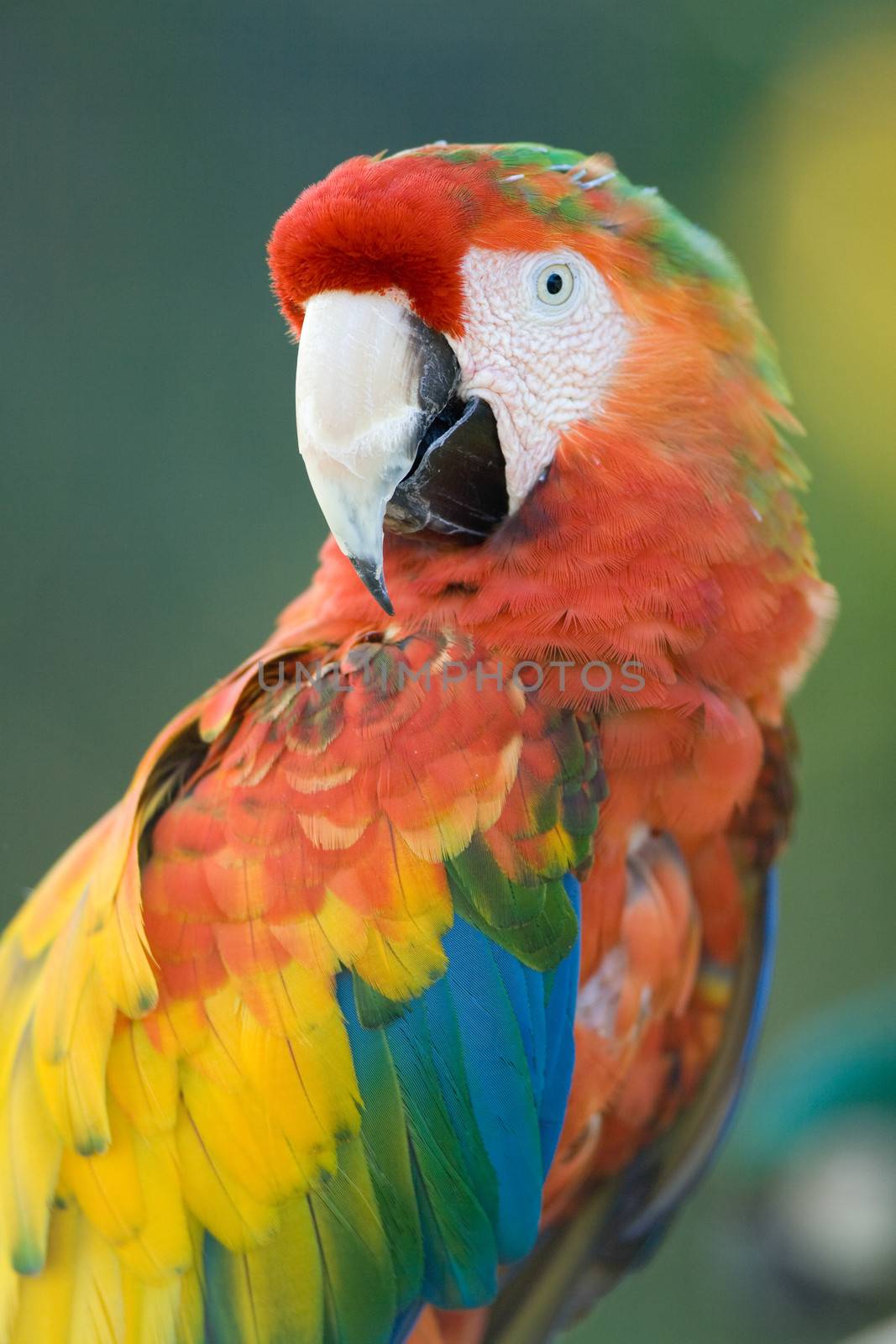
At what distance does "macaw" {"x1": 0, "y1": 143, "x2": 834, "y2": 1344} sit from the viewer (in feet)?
2.48

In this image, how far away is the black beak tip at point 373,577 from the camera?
76 centimetres

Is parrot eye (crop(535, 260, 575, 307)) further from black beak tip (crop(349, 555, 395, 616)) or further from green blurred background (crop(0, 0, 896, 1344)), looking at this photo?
green blurred background (crop(0, 0, 896, 1344))

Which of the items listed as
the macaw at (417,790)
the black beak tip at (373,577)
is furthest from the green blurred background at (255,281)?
the black beak tip at (373,577)

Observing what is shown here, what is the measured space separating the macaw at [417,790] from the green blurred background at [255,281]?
128 centimetres

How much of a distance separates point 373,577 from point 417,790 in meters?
0.15

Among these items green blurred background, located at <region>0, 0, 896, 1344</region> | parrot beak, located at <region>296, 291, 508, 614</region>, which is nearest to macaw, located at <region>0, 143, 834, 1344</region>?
parrot beak, located at <region>296, 291, 508, 614</region>

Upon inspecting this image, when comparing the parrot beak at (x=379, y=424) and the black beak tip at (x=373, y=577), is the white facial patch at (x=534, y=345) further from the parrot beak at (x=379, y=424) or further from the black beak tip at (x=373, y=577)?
the black beak tip at (x=373, y=577)

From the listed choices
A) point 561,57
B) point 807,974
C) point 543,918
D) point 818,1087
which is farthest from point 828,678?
point 543,918

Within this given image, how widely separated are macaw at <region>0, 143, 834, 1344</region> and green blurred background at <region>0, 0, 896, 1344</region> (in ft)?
4.21

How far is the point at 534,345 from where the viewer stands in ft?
2.67

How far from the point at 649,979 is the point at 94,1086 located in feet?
1.47

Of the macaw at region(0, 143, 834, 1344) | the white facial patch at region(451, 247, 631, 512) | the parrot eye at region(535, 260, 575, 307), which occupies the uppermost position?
the parrot eye at region(535, 260, 575, 307)

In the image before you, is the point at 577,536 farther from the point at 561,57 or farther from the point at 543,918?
the point at 561,57

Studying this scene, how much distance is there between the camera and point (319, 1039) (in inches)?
29.6
